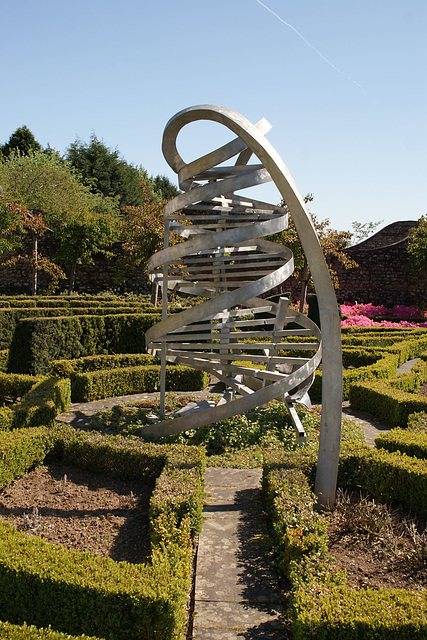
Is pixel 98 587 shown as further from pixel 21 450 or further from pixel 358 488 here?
pixel 358 488

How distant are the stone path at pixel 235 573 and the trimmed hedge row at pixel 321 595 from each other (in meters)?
0.20

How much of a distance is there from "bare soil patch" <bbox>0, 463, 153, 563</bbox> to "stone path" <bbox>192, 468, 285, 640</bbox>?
60 cm

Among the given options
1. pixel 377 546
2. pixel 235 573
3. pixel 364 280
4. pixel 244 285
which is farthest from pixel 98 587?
pixel 364 280

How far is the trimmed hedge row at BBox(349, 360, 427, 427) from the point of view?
8.39 metres

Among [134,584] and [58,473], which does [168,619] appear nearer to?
[134,584]

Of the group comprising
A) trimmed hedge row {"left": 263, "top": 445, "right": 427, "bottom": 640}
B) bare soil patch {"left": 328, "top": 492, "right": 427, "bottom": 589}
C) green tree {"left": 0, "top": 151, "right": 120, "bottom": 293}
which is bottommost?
bare soil patch {"left": 328, "top": 492, "right": 427, "bottom": 589}

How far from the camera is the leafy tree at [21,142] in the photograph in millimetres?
42281

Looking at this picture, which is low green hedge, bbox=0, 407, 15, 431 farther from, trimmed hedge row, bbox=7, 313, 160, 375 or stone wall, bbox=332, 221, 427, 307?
stone wall, bbox=332, 221, 427, 307

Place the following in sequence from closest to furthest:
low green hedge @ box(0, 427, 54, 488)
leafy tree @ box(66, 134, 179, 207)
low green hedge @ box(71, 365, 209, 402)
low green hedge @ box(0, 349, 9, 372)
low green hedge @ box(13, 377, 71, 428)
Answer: low green hedge @ box(0, 427, 54, 488) → low green hedge @ box(13, 377, 71, 428) → low green hedge @ box(71, 365, 209, 402) → low green hedge @ box(0, 349, 9, 372) → leafy tree @ box(66, 134, 179, 207)

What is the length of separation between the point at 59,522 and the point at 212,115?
180 inches

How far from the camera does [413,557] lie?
4168mm

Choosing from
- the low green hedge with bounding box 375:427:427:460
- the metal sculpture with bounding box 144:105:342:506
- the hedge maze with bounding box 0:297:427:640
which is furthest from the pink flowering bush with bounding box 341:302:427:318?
the low green hedge with bounding box 375:427:427:460

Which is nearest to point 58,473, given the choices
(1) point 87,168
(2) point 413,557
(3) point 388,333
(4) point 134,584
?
(4) point 134,584

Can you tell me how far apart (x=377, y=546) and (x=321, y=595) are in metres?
1.24
